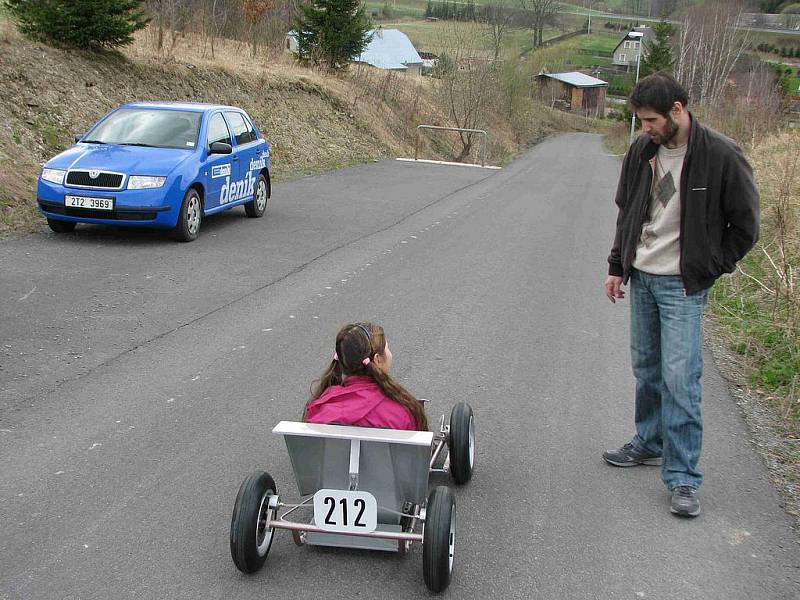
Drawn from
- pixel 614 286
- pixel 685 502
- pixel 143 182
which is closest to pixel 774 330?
pixel 614 286

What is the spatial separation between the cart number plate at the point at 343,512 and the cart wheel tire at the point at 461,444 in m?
1.00

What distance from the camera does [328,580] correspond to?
12.9ft

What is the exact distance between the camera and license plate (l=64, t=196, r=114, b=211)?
11.4 metres

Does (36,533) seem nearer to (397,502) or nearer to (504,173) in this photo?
(397,502)

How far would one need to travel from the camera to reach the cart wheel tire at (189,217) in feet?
39.3

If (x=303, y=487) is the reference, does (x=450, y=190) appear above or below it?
below

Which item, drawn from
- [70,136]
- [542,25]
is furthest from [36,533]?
[542,25]

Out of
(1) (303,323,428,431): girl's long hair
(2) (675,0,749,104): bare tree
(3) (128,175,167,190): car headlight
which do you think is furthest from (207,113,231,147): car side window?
(2) (675,0,749,104): bare tree

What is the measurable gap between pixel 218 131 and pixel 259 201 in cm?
Result: 173

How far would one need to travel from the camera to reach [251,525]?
3.82 metres

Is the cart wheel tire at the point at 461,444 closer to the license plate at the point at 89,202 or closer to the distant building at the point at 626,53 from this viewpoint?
the license plate at the point at 89,202

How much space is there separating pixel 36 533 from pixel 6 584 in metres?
0.45

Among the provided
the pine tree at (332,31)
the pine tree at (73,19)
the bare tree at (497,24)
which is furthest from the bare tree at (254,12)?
the pine tree at (73,19)

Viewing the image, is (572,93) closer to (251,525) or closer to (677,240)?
(677,240)
